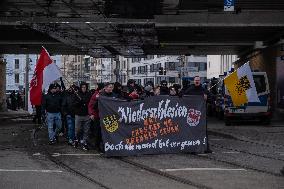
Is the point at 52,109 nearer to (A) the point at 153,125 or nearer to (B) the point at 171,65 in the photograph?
(A) the point at 153,125

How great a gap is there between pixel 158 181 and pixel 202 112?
4.87 m

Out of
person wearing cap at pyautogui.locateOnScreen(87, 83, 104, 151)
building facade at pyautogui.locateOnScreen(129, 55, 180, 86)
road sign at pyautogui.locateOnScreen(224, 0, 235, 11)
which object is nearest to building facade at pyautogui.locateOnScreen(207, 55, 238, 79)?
building facade at pyautogui.locateOnScreen(129, 55, 180, 86)

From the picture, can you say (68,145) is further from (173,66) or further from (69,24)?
(173,66)

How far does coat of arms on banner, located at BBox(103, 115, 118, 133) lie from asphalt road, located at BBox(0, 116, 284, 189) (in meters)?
0.69

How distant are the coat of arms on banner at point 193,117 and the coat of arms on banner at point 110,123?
1860 millimetres

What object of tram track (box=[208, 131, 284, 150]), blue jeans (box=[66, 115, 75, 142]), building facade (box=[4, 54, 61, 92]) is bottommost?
tram track (box=[208, 131, 284, 150])

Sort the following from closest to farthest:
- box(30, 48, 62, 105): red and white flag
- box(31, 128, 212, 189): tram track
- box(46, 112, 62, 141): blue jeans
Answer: box(31, 128, 212, 189): tram track, box(30, 48, 62, 105): red and white flag, box(46, 112, 62, 141): blue jeans

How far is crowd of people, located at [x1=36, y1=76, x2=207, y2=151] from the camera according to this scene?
49.5 feet

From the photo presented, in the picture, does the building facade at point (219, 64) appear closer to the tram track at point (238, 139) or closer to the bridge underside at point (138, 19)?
the bridge underside at point (138, 19)

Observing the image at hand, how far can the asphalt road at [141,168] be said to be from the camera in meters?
9.83

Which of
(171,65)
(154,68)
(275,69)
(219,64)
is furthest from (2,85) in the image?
(154,68)

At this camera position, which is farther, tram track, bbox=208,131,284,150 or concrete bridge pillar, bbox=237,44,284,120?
concrete bridge pillar, bbox=237,44,284,120

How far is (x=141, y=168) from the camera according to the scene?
11797 mm

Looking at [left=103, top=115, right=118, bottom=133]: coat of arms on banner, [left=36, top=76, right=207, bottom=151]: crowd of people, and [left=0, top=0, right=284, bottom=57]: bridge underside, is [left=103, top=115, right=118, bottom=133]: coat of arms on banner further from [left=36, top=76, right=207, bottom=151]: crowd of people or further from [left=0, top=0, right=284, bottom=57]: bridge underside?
[left=0, top=0, right=284, bottom=57]: bridge underside
